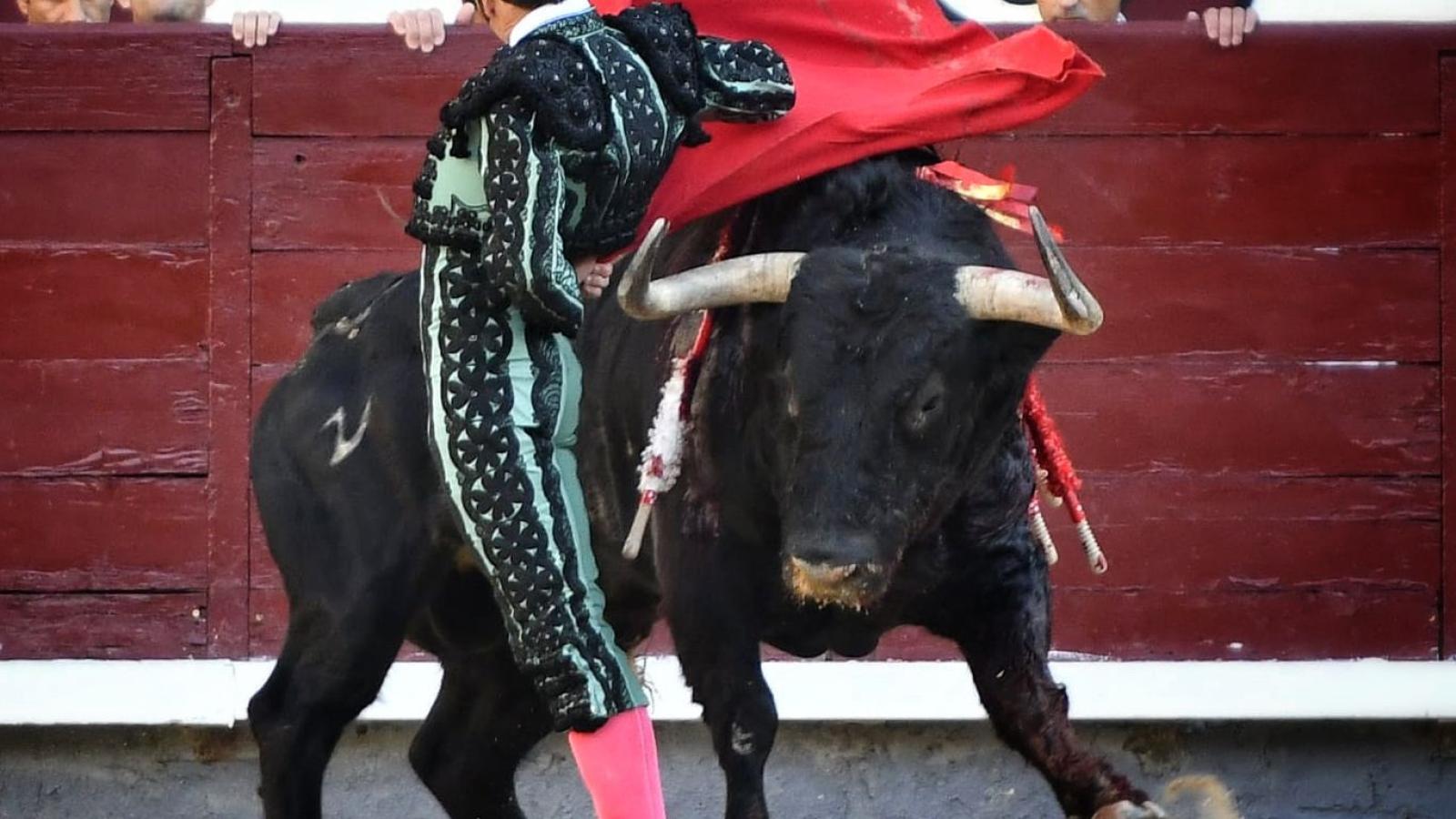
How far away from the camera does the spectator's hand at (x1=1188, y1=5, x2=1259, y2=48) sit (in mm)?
5012

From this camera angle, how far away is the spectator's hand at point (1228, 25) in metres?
5.01

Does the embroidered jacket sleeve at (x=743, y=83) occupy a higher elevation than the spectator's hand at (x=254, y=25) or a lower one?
higher

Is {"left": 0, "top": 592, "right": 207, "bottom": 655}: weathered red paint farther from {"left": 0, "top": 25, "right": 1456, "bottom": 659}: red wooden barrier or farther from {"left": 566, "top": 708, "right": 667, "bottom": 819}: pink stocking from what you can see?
{"left": 566, "top": 708, "right": 667, "bottom": 819}: pink stocking

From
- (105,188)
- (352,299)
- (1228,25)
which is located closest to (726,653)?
(352,299)

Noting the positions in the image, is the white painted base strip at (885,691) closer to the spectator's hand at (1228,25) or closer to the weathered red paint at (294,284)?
the weathered red paint at (294,284)

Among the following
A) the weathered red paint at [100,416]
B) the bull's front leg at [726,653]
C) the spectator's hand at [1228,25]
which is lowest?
the weathered red paint at [100,416]

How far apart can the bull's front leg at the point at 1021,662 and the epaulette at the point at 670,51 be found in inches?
28.4

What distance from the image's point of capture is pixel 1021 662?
11.9 ft

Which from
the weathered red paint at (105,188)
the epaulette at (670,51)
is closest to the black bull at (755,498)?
the epaulette at (670,51)

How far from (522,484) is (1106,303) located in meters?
1.91

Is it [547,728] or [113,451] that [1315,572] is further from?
[113,451]

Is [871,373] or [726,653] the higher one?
[871,373]

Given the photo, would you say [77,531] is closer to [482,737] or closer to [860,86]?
[482,737]

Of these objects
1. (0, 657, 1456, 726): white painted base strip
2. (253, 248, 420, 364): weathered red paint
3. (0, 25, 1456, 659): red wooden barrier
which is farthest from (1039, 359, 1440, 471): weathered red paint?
(253, 248, 420, 364): weathered red paint
